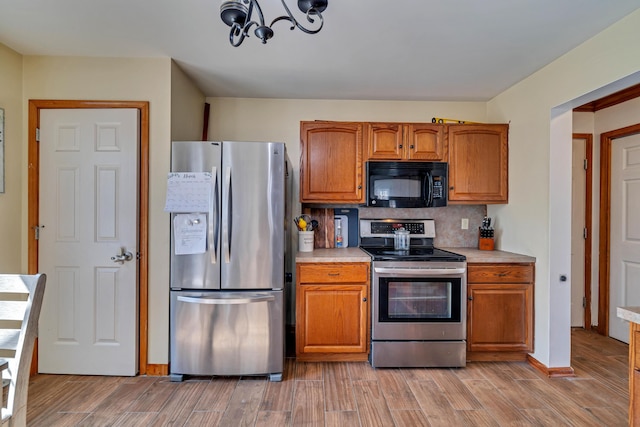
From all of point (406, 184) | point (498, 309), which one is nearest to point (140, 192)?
point (406, 184)

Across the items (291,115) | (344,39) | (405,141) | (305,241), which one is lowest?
(305,241)

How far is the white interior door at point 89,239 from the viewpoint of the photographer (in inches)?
93.3

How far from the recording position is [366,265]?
2602 millimetres

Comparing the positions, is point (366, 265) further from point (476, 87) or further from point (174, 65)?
point (174, 65)

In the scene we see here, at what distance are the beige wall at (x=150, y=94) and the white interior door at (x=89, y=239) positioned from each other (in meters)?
0.12

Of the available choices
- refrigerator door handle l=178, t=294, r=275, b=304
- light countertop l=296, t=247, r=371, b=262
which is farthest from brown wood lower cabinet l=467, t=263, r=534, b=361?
refrigerator door handle l=178, t=294, r=275, b=304

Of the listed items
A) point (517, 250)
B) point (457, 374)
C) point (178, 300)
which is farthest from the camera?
point (517, 250)

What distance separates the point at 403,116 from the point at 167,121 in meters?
2.22

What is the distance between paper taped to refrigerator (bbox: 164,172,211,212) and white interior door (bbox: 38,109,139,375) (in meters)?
0.34

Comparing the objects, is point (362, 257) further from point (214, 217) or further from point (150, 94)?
point (150, 94)

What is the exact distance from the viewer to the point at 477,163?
2941 millimetres

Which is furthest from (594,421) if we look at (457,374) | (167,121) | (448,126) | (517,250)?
(167,121)

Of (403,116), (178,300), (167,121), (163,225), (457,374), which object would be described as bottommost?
(457,374)

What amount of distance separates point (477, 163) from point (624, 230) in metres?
1.65
